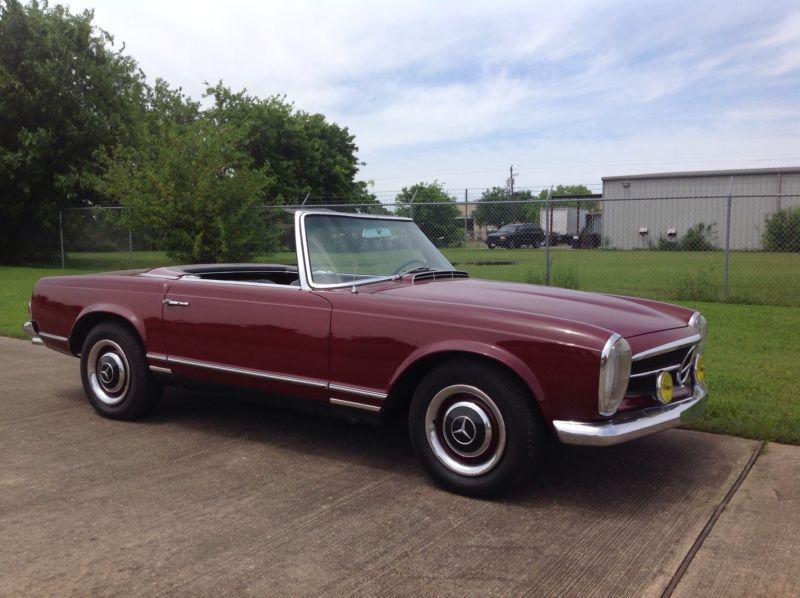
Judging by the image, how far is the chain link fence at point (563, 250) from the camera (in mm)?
12344

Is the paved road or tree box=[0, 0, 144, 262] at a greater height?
tree box=[0, 0, 144, 262]

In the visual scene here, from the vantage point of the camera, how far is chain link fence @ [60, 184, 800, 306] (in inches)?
486

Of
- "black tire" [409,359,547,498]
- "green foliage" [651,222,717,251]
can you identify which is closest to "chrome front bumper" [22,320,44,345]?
"black tire" [409,359,547,498]

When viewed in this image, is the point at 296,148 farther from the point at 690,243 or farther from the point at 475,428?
the point at 475,428

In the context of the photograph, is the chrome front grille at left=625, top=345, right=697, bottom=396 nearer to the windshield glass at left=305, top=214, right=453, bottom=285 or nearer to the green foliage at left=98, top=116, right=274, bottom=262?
the windshield glass at left=305, top=214, right=453, bottom=285

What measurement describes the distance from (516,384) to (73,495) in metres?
2.35

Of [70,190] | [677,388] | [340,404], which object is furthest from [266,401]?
[70,190]

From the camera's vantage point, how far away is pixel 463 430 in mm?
3750

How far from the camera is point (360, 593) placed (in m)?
2.82

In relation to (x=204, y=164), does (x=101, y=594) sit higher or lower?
lower

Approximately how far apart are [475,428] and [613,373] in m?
0.74

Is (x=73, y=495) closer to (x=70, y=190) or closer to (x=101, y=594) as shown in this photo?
(x=101, y=594)

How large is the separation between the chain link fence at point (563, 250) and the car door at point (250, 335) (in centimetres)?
580

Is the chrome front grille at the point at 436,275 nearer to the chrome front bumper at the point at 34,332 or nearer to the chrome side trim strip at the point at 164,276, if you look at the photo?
the chrome side trim strip at the point at 164,276
